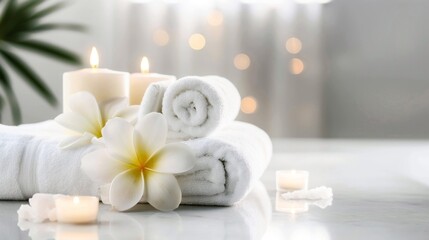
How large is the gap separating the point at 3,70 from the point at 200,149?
212 cm

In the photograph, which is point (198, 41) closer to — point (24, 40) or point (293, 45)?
point (293, 45)

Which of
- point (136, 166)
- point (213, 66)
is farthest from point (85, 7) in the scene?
point (136, 166)

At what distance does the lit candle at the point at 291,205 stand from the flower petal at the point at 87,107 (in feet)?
1.20

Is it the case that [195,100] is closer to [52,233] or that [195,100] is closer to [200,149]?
[200,149]

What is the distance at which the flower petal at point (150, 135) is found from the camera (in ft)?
3.72

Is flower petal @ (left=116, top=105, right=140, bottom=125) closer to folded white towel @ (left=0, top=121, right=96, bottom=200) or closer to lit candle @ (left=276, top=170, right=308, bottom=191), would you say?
folded white towel @ (left=0, top=121, right=96, bottom=200)

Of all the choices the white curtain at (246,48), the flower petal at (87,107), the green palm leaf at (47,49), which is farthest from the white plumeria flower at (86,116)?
the white curtain at (246,48)

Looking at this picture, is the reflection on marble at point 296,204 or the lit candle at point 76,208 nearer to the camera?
the lit candle at point 76,208

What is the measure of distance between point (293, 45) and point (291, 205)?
208 centimetres

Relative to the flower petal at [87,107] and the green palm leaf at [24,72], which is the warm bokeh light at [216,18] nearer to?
the green palm leaf at [24,72]

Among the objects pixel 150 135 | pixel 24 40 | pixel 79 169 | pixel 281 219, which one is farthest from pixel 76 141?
pixel 24 40

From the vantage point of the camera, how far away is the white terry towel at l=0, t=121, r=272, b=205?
3.79 feet

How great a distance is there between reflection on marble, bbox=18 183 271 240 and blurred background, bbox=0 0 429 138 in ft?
6.84

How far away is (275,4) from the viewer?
3.30m
